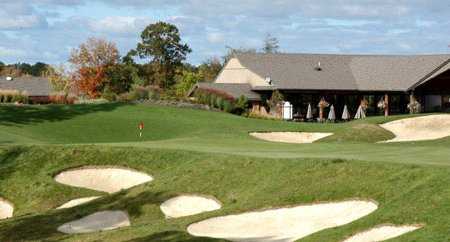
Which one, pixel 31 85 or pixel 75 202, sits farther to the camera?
pixel 31 85

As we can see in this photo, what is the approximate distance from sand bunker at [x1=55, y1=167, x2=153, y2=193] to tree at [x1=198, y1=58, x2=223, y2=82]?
224ft

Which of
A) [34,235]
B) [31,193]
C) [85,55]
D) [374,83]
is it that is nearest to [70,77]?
[85,55]

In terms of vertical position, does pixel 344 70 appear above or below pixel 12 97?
above

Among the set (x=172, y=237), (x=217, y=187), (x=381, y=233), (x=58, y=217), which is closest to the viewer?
(x=381, y=233)

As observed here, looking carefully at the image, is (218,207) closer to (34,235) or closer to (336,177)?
(336,177)

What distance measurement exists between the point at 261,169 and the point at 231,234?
5421 mm

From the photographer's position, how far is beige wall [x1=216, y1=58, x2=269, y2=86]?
2562 inches

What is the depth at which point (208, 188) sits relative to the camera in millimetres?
22297

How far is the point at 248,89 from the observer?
6444cm

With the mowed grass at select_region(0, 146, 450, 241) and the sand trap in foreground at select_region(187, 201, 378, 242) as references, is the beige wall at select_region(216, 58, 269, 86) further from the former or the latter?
the sand trap in foreground at select_region(187, 201, 378, 242)

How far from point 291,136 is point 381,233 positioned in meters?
26.8

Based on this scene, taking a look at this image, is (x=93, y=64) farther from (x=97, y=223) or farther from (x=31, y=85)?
(x=97, y=223)

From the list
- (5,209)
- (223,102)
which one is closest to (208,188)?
(5,209)

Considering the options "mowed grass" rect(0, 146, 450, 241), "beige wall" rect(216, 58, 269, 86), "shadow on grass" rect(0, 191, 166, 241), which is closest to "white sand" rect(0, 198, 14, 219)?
"mowed grass" rect(0, 146, 450, 241)
